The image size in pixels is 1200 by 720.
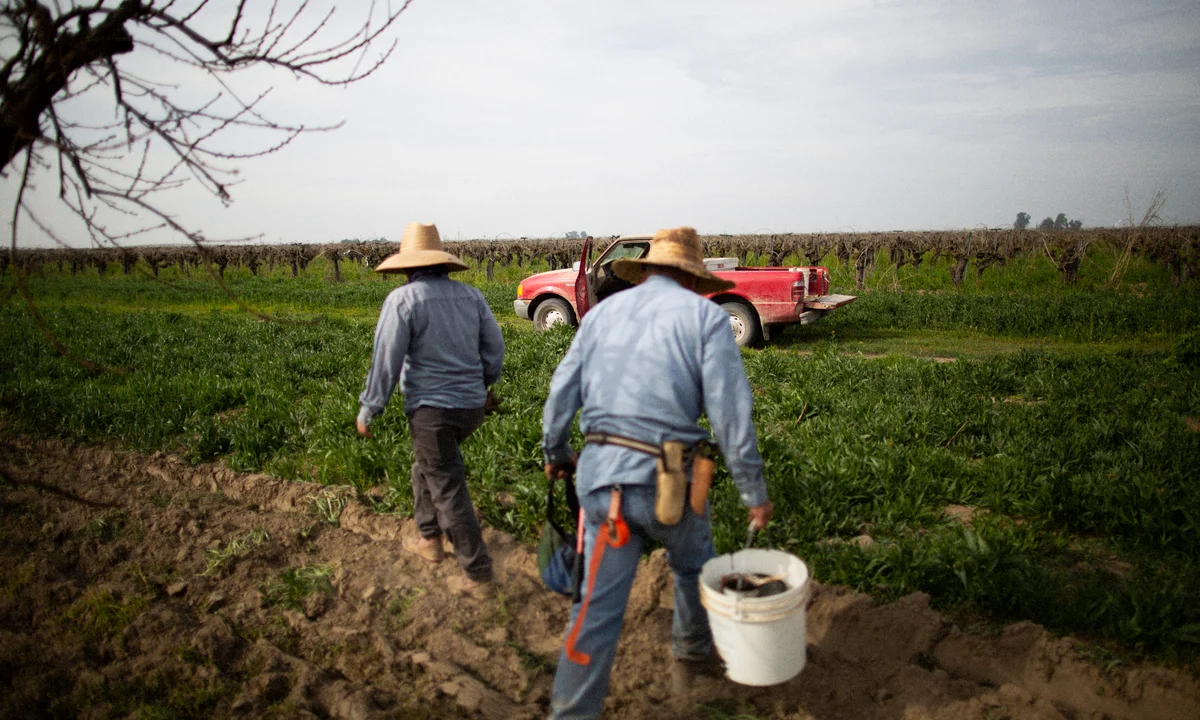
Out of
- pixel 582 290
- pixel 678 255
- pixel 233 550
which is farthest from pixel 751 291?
pixel 678 255

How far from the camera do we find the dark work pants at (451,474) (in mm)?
4117

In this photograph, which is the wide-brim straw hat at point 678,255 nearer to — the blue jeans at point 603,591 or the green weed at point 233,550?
the blue jeans at point 603,591

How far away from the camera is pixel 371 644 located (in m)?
3.84

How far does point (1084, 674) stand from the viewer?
10.9 ft

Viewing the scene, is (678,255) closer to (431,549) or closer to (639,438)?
(639,438)

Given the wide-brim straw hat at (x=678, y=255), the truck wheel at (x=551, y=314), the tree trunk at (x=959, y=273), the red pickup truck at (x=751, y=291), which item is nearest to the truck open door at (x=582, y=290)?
the red pickup truck at (x=751, y=291)

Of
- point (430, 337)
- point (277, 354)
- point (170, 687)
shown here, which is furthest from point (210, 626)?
point (277, 354)

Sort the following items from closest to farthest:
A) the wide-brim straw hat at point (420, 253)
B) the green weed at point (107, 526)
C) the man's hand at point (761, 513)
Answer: the man's hand at point (761, 513)
the wide-brim straw hat at point (420, 253)
the green weed at point (107, 526)

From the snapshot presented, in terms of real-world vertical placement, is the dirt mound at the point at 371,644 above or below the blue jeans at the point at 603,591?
below

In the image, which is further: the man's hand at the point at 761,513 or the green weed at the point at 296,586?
the green weed at the point at 296,586

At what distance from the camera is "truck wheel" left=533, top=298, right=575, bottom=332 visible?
43.6 ft

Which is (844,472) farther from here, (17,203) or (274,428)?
(274,428)

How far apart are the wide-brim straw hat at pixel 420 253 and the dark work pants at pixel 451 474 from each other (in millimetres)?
831

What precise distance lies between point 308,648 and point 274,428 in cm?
374
